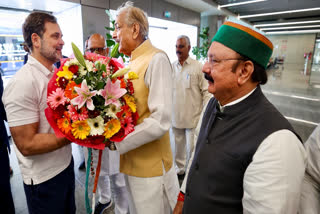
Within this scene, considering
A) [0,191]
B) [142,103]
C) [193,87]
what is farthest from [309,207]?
[0,191]

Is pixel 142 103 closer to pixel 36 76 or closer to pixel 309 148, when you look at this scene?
pixel 36 76

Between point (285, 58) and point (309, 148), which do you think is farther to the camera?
point (285, 58)

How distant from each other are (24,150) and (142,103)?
2.49 ft

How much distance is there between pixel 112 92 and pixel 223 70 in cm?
57

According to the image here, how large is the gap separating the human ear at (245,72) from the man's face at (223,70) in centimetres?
2

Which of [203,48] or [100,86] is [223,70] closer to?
[100,86]

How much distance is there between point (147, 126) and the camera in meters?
1.15

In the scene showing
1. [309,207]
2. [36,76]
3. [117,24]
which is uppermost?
[117,24]

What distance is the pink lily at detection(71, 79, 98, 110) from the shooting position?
92 cm

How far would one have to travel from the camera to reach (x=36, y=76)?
1232 mm

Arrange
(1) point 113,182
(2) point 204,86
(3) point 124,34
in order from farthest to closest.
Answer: (2) point 204,86
(1) point 113,182
(3) point 124,34

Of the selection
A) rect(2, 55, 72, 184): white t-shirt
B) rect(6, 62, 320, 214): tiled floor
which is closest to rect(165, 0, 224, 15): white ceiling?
rect(6, 62, 320, 214): tiled floor

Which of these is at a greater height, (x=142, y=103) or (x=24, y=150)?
(x=142, y=103)

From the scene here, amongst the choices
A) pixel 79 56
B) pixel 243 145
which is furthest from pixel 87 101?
pixel 243 145
